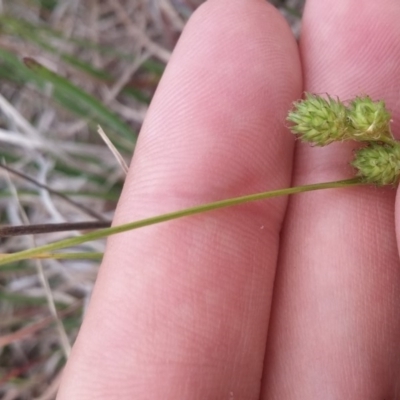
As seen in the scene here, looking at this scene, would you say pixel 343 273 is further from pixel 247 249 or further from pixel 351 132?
pixel 351 132

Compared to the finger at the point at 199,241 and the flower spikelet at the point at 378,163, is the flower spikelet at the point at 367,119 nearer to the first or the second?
the flower spikelet at the point at 378,163

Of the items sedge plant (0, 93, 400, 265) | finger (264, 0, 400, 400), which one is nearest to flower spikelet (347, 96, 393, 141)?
sedge plant (0, 93, 400, 265)

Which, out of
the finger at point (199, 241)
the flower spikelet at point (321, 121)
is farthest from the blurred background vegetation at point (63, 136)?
the flower spikelet at point (321, 121)

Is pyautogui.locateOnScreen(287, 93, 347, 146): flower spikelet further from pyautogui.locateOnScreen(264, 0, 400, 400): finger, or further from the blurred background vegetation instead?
the blurred background vegetation

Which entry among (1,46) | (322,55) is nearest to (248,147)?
(322,55)

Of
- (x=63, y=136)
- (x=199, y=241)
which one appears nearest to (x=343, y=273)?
(x=199, y=241)

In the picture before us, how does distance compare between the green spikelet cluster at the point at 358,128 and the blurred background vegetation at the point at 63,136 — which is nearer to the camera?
the green spikelet cluster at the point at 358,128
